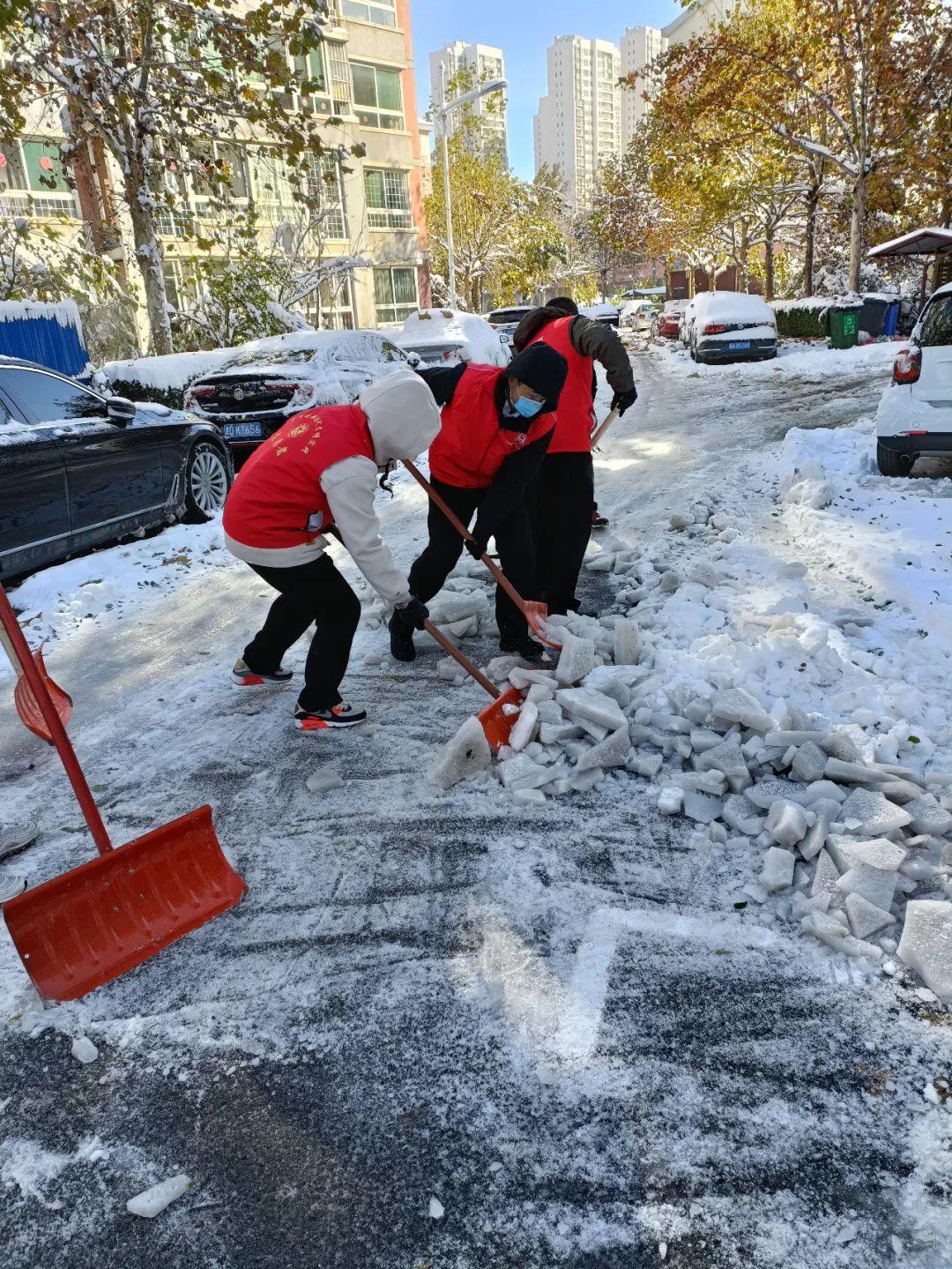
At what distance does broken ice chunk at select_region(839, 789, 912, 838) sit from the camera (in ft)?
9.09

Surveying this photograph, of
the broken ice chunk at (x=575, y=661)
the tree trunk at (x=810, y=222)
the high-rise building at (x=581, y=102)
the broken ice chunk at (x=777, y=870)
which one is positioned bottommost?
the broken ice chunk at (x=777, y=870)

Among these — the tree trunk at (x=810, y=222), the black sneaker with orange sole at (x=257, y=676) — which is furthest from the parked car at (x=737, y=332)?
the black sneaker with orange sole at (x=257, y=676)

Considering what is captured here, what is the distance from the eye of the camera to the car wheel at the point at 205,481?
289 inches

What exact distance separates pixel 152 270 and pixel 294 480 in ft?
37.3

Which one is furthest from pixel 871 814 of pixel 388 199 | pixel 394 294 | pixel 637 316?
pixel 637 316

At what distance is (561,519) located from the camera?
4.68 metres

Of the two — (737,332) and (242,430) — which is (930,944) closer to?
(242,430)

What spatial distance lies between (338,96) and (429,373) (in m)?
36.7

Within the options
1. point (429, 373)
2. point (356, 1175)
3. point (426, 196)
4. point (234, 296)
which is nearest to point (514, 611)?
point (429, 373)

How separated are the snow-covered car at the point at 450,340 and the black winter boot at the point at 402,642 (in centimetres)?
792

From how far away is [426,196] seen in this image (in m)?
40.4

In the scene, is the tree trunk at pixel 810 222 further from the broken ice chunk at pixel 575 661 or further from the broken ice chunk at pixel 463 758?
the broken ice chunk at pixel 463 758

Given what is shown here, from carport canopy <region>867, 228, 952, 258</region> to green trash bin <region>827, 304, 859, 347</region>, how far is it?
345cm

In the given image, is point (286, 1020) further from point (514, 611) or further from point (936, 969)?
point (514, 611)
